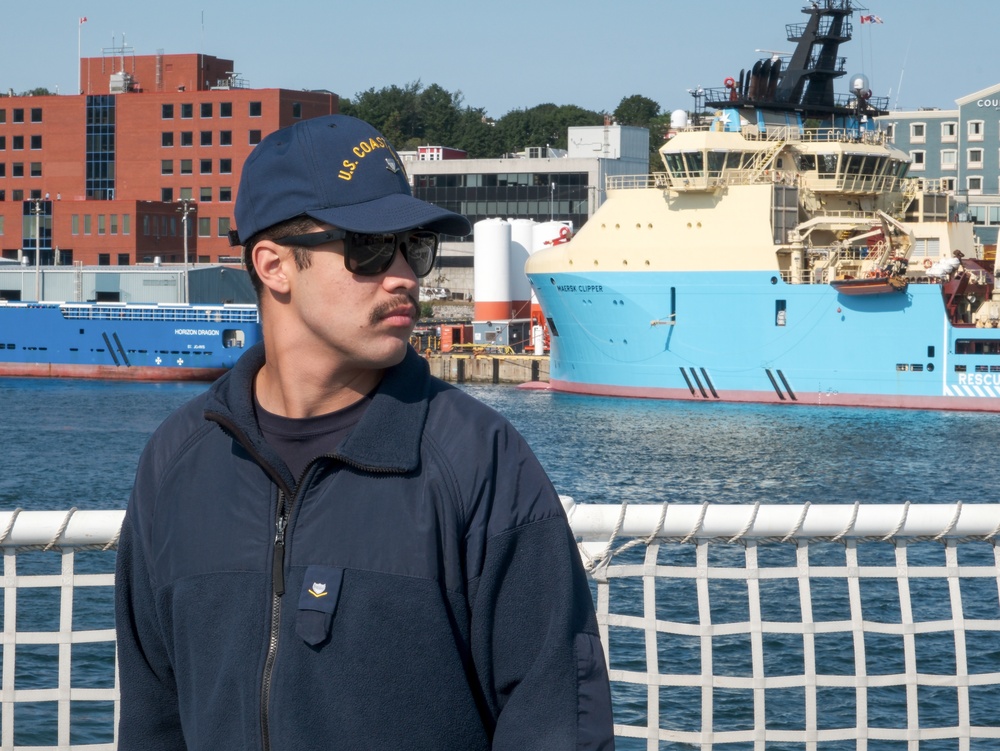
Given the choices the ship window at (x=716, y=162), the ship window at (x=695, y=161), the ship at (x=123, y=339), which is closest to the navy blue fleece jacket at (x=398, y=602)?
the ship window at (x=695, y=161)

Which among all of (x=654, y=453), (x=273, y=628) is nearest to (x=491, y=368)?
(x=654, y=453)

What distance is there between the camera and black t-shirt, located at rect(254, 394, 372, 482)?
2.22 m

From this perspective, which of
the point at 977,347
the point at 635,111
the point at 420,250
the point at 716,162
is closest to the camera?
the point at 420,250

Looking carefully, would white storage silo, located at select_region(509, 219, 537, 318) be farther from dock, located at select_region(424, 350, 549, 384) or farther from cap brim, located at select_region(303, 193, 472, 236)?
cap brim, located at select_region(303, 193, 472, 236)

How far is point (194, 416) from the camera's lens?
2.32m

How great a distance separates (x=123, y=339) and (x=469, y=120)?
59.0m

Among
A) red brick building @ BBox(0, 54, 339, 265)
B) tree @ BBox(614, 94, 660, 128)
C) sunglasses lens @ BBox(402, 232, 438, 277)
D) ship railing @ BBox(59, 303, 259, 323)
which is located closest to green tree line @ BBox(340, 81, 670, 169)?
tree @ BBox(614, 94, 660, 128)

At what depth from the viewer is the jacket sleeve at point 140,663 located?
2.31 meters

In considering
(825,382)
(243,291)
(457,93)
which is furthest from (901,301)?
(457,93)

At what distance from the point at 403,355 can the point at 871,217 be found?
37.3 metres

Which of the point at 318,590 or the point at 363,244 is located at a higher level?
the point at 363,244

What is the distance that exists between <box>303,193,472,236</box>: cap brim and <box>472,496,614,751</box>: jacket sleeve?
480 millimetres

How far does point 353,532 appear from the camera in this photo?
2094 mm

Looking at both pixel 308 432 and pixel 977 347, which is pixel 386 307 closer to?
pixel 308 432
